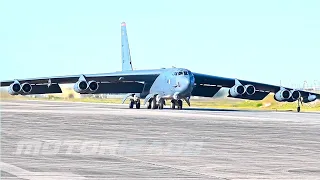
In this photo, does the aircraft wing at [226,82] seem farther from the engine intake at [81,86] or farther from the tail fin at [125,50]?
the tail fin at [125,50]

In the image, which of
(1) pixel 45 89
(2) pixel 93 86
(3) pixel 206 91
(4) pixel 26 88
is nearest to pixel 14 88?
(4) pixel 26 88

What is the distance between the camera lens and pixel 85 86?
190ft

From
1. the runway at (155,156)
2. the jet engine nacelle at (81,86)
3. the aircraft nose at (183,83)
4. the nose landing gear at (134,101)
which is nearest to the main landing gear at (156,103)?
the nose landing gear at (134,101)

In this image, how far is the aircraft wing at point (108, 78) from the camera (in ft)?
197

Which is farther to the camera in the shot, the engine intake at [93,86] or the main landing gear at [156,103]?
the main landing gear at [156,103]

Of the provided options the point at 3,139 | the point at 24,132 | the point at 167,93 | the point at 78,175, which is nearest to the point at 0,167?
the point at 78,175

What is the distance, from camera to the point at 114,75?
6084cm

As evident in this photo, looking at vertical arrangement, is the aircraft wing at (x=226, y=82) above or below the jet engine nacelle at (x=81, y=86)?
below

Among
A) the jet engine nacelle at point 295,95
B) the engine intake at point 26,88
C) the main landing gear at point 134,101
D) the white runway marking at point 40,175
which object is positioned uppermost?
the white runway marking at point 40,175

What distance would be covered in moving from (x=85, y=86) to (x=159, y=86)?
19.6ft

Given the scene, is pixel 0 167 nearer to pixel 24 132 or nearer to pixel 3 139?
pixel 3 139

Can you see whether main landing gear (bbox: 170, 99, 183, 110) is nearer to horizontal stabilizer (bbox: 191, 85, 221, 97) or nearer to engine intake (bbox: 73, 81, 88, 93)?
horizontal stabilizer (bbox: 191, 85, 221, 97)

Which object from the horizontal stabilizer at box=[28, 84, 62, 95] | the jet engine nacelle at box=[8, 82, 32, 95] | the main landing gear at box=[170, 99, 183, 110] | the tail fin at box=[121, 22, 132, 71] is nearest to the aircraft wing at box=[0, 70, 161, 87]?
the jet engine nacelle at box=[8, 82, 32, 95]

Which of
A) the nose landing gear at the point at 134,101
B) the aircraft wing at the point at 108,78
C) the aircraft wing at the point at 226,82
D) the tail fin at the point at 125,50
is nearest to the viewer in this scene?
the aircraft wing at the point at 108,78
